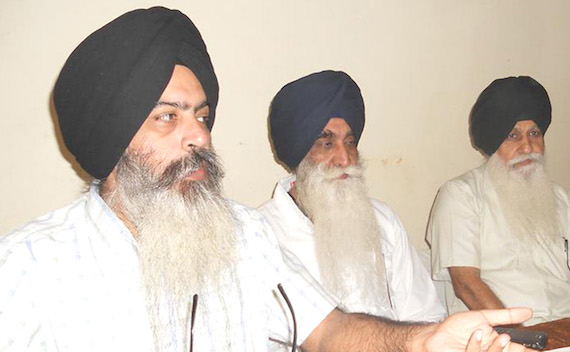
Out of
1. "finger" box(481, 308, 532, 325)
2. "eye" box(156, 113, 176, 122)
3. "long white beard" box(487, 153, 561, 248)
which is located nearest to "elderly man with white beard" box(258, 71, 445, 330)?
"long white beard" box(487, 153, 561, 248)

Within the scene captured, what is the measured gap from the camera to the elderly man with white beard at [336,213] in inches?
88.3

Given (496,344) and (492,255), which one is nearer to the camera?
(496,344)

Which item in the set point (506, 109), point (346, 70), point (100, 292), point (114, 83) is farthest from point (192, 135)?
point (506, 109)

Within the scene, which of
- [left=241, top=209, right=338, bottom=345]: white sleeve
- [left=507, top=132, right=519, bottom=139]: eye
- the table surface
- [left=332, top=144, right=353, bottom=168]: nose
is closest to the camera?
[left=241, top=209, right=338, bottom=345]: white sleeve

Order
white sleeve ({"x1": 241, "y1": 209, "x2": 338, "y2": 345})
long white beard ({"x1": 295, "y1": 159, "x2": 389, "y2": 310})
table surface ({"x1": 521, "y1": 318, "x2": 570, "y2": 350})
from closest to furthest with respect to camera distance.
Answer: white sleeve ({"x1": 241, "y1": 209, "x2": 338, "y2": 345}) → table surface ({"x1": 521, "y1": 318, "x2": 570, "y2": 350}) → long white beard ({"x1": 295, "y1": 159, "x2": 389, "y2": 310})

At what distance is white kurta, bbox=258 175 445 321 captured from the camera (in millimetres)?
2252

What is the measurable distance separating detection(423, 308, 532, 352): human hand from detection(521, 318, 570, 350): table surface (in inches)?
30.1

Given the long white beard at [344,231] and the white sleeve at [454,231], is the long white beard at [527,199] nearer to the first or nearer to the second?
the white sleeve at [454,231]

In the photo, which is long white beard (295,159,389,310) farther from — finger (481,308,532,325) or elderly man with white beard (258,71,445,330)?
finger (481,308,532,325)

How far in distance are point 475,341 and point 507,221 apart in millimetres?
1712

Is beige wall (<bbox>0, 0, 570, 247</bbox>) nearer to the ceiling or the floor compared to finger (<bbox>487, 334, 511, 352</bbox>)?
nearer to the ceiling

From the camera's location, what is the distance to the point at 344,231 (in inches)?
88.8

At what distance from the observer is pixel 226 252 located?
56.4 inches

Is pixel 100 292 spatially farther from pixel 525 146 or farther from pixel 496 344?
pixel 525 146
